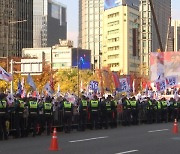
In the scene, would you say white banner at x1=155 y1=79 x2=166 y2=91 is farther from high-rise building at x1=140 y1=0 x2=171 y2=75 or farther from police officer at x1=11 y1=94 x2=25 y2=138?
high-rise building at x1=140 y1=0 x2=171 y2=75

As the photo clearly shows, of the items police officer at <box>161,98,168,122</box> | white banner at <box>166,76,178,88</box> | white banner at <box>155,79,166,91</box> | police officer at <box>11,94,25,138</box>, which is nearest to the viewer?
police officer at <box>11,94,25,138</box>

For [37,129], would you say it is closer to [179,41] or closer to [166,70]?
[166,70]

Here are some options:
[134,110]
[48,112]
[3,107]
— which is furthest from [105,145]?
[134,110]

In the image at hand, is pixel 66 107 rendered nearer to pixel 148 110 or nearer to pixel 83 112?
pixel 83 112

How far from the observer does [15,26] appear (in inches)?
5079

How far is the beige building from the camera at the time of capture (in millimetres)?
168750

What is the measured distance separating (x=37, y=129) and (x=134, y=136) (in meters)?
4.30

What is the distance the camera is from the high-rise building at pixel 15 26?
12483 cm

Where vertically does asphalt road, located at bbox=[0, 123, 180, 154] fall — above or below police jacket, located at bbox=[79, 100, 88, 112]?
below

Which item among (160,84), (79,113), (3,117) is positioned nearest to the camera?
(3,117)

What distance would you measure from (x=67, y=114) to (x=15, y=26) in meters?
108

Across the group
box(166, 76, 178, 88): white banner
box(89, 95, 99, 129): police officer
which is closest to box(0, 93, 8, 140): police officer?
box(89, 95, 99, 129): police officer

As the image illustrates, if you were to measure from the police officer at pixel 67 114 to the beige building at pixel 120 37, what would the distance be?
14266cm

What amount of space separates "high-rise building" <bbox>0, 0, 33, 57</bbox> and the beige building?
40219 millimetres
